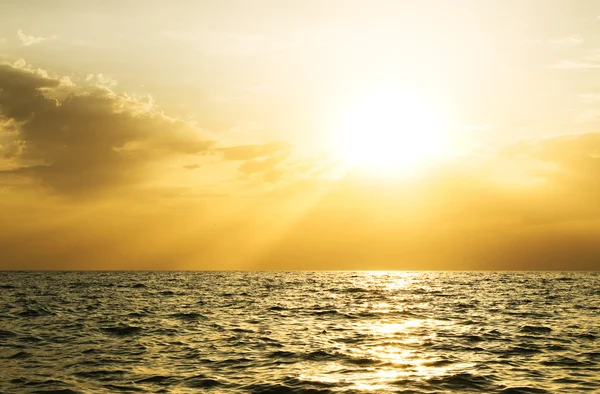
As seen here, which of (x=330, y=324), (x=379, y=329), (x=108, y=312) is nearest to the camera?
(x=379, y=329)

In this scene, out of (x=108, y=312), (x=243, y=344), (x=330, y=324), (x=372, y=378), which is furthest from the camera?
(x=108, y=312)

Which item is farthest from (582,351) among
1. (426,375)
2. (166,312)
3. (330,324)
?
(166,312)

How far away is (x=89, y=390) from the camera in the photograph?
60.3 ft

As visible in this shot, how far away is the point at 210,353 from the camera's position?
82.6ft

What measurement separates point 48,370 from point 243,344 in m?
9.67

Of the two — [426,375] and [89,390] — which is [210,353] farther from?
[426,375]

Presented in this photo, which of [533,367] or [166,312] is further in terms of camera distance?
[166,312]

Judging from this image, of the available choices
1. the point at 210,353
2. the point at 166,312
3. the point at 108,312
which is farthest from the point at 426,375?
the point at 108,312

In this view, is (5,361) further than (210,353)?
No

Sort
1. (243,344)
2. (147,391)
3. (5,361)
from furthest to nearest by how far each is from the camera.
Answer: (243,344) < (5,361) < (147,391)

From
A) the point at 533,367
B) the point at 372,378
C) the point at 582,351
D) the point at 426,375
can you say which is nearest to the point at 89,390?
the point at 372,378

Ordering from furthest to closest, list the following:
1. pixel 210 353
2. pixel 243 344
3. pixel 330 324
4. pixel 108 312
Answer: pixel 108 312
pixel 330 324
pixel 243 344
pixel 210 353

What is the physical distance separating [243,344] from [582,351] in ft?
56.4

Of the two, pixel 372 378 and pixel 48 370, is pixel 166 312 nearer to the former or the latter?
pixel 48 370
